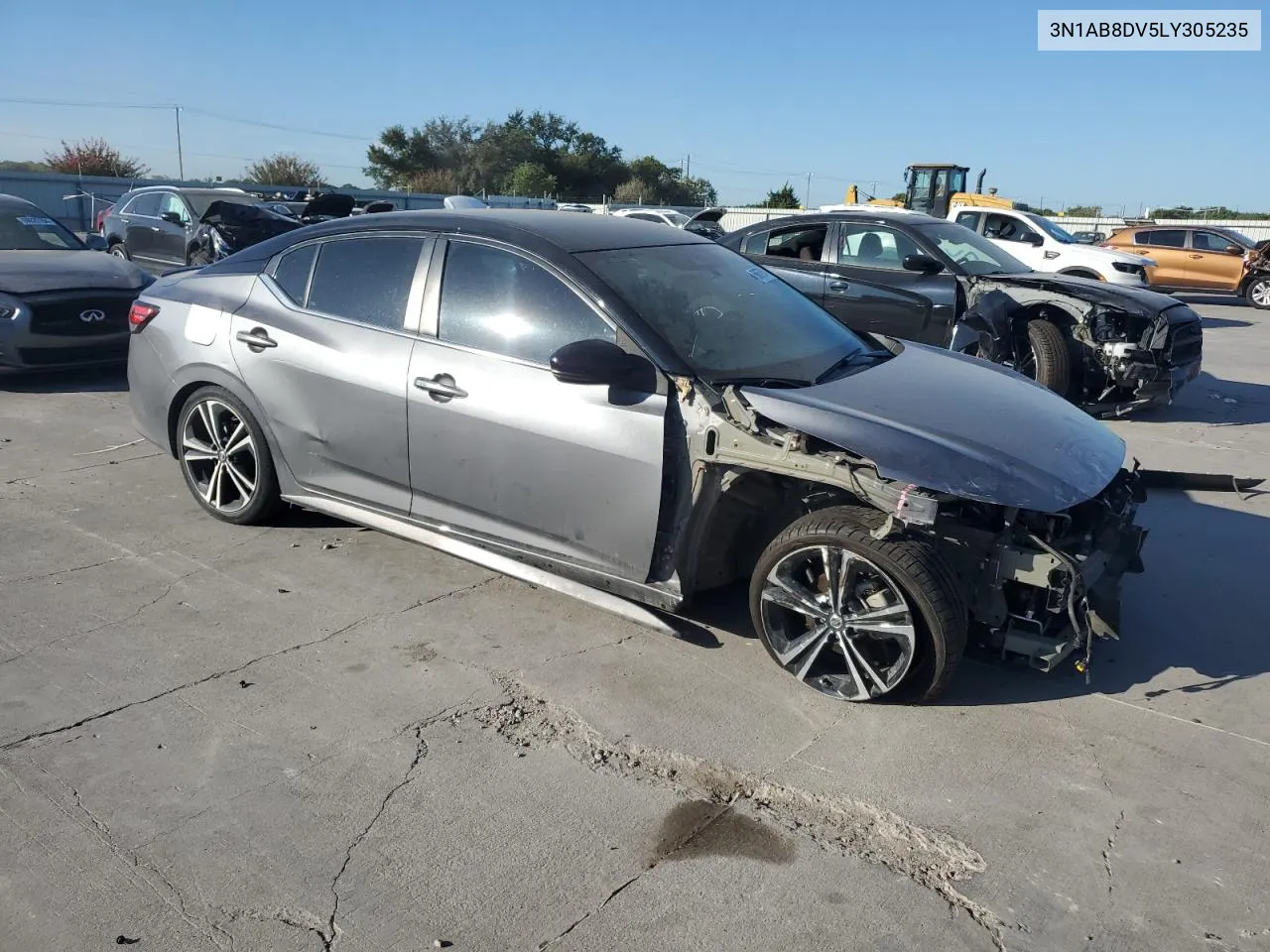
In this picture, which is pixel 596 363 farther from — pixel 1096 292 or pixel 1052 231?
pixel 1052 231

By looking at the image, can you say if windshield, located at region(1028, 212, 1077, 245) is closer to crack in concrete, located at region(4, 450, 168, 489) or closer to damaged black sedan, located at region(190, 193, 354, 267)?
damaged black sedan, located at region(190, 193, 354, 267)

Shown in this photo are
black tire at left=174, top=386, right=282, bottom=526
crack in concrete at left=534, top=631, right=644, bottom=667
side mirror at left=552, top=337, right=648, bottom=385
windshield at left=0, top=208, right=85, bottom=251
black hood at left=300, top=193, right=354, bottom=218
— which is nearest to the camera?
side mirror at left=552, top=337, right=648, bottom=385

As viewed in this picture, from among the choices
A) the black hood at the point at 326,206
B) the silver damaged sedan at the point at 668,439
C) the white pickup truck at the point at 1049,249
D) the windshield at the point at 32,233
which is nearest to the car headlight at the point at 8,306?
the windshield at the point at 32,233

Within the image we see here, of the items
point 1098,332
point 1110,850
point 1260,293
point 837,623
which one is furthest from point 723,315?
point 1260,293

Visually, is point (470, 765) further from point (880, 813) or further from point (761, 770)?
point (880, 813)

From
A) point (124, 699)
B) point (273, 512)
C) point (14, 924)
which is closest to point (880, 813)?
point (14, 924)

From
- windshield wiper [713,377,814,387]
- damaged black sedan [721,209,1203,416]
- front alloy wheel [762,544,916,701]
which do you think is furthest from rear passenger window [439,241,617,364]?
damaged black sedan [721,209,1203,416]

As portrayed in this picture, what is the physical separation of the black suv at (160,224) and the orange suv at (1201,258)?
16744 millimetres

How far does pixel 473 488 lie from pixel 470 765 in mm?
1352

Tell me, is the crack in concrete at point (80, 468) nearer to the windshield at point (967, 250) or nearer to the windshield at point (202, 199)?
the windshield at point (967, 250)

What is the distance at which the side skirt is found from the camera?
396cm

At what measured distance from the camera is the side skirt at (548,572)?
3.96m

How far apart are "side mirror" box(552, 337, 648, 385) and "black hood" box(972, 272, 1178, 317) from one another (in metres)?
5.89

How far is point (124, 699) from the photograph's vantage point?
12.1ft
